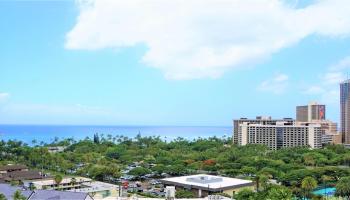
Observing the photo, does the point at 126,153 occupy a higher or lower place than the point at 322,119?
lower

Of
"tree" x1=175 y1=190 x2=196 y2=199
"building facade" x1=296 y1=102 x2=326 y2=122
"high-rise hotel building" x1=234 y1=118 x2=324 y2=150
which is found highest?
"building facade" x1=296 y1=102 x2=326 y2=122

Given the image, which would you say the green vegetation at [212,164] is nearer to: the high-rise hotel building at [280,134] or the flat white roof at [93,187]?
the flat white roof at [93,187]

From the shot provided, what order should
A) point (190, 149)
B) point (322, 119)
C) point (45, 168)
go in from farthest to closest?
point (322, 119) → point (190, 149) → point (45, 168)

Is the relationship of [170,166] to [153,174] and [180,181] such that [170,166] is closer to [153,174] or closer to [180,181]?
[153,174]

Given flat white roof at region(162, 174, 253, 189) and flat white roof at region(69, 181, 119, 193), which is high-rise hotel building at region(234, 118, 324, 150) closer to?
flat white roof at region(162, 174, 253, 189)

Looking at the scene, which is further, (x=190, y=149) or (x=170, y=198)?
(x=190, y=149)

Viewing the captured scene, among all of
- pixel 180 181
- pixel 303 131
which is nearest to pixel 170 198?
pixel 180 181

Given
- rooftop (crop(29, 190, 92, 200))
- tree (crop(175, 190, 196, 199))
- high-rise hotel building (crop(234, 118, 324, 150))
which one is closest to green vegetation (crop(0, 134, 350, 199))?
tree (crop(175, 190, 196, 199))

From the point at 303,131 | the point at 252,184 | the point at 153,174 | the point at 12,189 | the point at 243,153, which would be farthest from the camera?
the point at 303,131
